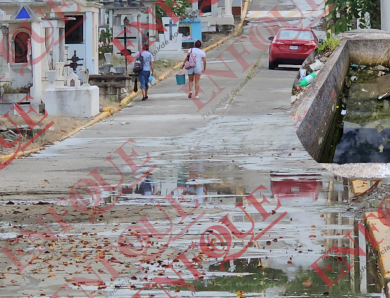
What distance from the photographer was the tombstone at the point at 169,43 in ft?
105

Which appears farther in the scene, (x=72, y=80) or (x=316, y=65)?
(x=72, y=80)

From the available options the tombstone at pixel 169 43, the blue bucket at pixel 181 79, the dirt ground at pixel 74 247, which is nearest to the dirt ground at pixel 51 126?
the dirt ground at pixel 74 247

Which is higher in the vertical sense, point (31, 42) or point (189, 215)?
point (31, 42)

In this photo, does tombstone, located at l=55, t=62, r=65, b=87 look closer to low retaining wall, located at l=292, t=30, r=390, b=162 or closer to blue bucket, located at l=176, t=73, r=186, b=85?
blue bucket, located at l=176, t=73, r=186, b=85

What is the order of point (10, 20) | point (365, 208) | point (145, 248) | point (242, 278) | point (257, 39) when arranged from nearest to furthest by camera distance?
1. point (242, 278)
2. point (145, 248)
3. point (365, 208)
4. point (10, 20)
5. point (257, 39)

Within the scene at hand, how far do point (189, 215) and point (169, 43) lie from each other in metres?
23.3

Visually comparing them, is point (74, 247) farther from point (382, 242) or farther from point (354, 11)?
point (354, 11)

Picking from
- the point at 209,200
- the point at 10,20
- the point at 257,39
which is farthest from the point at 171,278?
the point at 257,39

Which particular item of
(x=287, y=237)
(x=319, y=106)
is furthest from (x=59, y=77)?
(x=287, y=237)

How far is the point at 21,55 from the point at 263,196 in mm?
11464

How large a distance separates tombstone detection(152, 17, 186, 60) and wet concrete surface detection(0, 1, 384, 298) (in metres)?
14.2

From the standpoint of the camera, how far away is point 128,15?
90.8ft

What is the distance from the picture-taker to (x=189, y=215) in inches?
380

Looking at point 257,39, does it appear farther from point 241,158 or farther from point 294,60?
point 241,158
